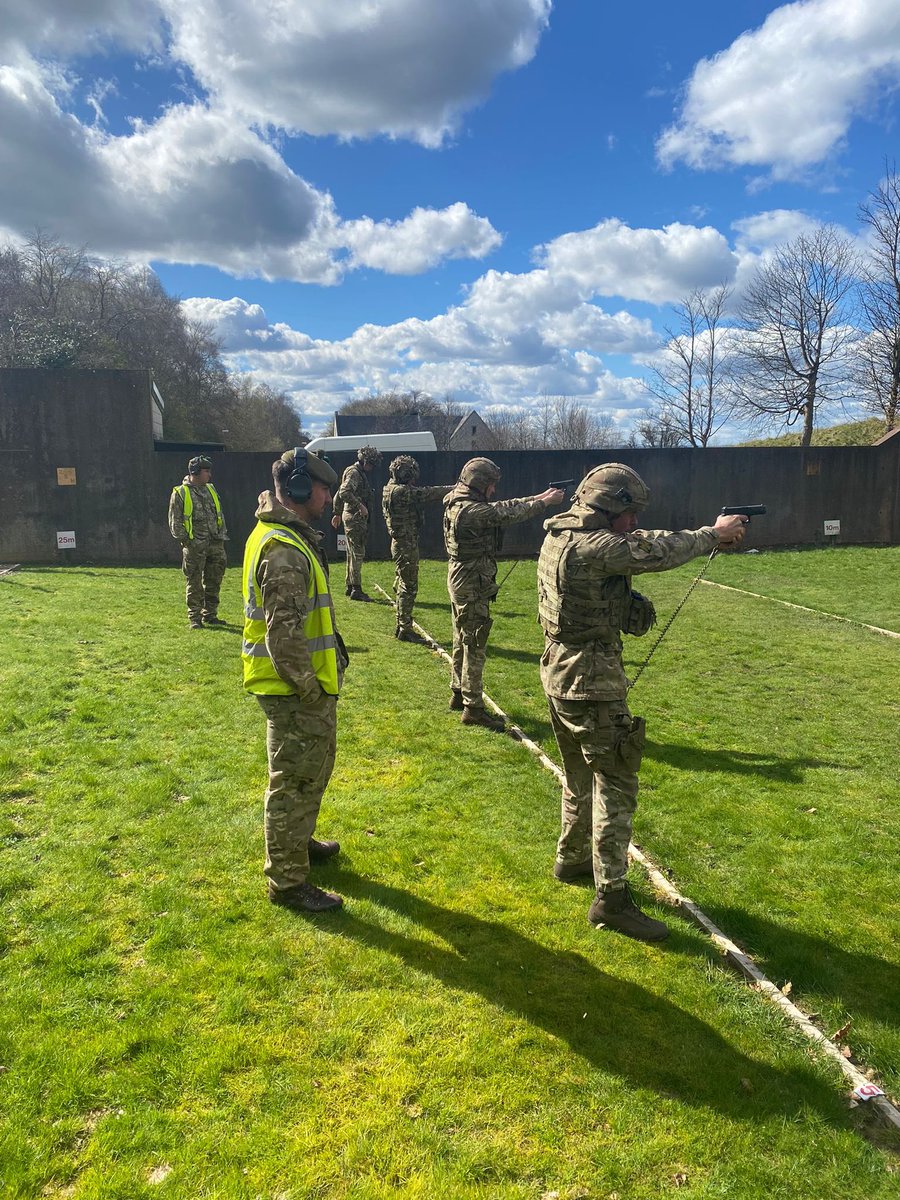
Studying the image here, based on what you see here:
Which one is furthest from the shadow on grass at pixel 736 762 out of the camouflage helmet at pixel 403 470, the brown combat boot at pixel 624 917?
the camouflage helmet at pixel 403 470

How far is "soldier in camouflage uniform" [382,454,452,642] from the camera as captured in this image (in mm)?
9797

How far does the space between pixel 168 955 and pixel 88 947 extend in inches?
15.4

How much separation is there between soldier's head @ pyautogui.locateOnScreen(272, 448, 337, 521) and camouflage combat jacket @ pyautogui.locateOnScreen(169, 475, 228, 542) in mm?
6787

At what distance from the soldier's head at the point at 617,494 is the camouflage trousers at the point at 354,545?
888 cm

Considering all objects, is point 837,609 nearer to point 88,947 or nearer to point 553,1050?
point 553,1050

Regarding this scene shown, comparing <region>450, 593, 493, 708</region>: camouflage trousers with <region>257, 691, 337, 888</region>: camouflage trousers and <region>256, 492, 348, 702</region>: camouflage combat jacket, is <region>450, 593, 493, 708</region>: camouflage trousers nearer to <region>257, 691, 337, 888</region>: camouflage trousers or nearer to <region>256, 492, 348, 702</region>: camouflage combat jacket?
<region>257, 691, 337, 888</region>: camouflage trousers

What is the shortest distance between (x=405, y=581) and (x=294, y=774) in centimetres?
626

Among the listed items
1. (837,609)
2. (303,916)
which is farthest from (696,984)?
(837,609)

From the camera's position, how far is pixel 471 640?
6.57 meters

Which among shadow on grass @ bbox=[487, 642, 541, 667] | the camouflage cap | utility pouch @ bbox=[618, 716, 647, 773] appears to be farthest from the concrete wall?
utility pouch @ bbox=[618, 716, 647, 773]

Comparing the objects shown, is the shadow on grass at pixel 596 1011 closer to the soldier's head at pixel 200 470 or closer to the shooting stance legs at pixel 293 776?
the shooting stance legs at pixel 293 776

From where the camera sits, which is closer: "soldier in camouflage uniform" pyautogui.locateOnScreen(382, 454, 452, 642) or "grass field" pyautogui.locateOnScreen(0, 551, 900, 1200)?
"grass field" pyautogui.locateOnScreen(0, 551, 900, 1200)

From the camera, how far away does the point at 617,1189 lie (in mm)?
2328

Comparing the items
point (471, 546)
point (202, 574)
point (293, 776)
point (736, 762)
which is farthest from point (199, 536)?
point (736, 762)
